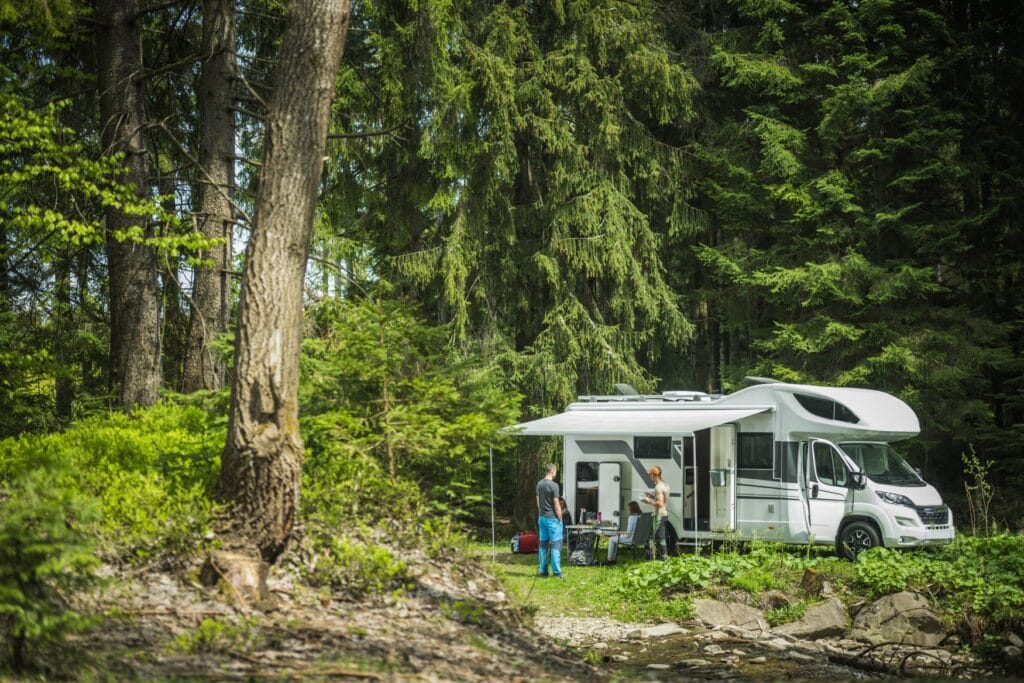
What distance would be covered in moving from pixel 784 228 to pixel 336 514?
1550 cm

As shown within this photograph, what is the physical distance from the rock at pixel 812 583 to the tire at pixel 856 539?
251cm

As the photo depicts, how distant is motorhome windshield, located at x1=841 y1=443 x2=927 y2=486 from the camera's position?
47.7 ft

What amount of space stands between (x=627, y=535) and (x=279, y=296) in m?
9.19

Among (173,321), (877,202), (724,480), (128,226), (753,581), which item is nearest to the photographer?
(753,581)

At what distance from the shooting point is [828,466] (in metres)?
14.6

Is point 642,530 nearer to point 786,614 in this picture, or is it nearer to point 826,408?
point 826,408

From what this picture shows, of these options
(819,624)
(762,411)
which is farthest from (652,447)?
(819,624)

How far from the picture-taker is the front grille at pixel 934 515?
14.0 metres

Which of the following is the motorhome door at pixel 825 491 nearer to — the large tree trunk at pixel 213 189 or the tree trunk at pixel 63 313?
the large tree trunk at pixel 213 189

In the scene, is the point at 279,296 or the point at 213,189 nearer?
the point at 279,296

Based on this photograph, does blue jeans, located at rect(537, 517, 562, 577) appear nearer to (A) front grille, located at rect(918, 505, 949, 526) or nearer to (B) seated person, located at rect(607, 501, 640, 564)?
(B) seated person, located at rect(607, 501, 640, 564)

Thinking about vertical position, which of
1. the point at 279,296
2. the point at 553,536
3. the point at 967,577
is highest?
the point at 279,296

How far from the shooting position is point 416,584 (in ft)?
24.5

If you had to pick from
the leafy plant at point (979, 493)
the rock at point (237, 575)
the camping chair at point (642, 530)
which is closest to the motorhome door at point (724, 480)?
the camping chair at point (642, 530)
